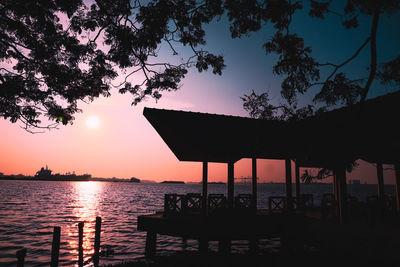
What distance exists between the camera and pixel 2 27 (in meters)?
8.91

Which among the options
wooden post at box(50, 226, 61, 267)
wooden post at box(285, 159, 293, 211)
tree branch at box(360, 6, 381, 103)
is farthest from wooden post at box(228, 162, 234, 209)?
tree branch at box(360, 6, 381, 103)

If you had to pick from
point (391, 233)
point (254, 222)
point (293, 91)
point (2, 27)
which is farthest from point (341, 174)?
point (2, 27)

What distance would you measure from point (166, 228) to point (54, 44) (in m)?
9.19

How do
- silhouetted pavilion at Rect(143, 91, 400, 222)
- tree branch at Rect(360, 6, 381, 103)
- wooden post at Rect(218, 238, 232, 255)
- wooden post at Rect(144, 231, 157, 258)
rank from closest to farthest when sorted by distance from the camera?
tree branch at Rect(360, 6, 381, 103), silhouetted pavilion at Rect(143, 91, 400, 222), wooden post at Rect(218, 238, 232, 255), wooden post at Rect(144, 231, 157, 258)

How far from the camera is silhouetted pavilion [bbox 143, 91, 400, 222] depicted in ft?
17.1

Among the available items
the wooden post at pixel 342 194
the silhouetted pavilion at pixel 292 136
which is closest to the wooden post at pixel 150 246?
the silhouetted pavilion at pixel 292 136

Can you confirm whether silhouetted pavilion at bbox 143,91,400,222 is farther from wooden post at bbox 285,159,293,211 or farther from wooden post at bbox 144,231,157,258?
wooden post at bbox 144,231,157,258

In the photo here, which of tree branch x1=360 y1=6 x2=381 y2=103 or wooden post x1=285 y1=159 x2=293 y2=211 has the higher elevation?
tree branch x1=360 y1=6 x2=381 y2=103

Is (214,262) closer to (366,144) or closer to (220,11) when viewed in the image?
(366,144)

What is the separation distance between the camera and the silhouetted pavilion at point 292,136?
5.21 metres

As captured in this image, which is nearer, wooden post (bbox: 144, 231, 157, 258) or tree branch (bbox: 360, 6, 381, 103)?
tree branch (bbox: 360, 6, 381, 103)

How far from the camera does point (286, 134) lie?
11203mm

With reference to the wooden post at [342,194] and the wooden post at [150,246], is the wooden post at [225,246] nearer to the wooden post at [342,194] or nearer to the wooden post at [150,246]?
the wooden post at [150,246]

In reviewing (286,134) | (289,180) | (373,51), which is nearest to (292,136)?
(286,134)
